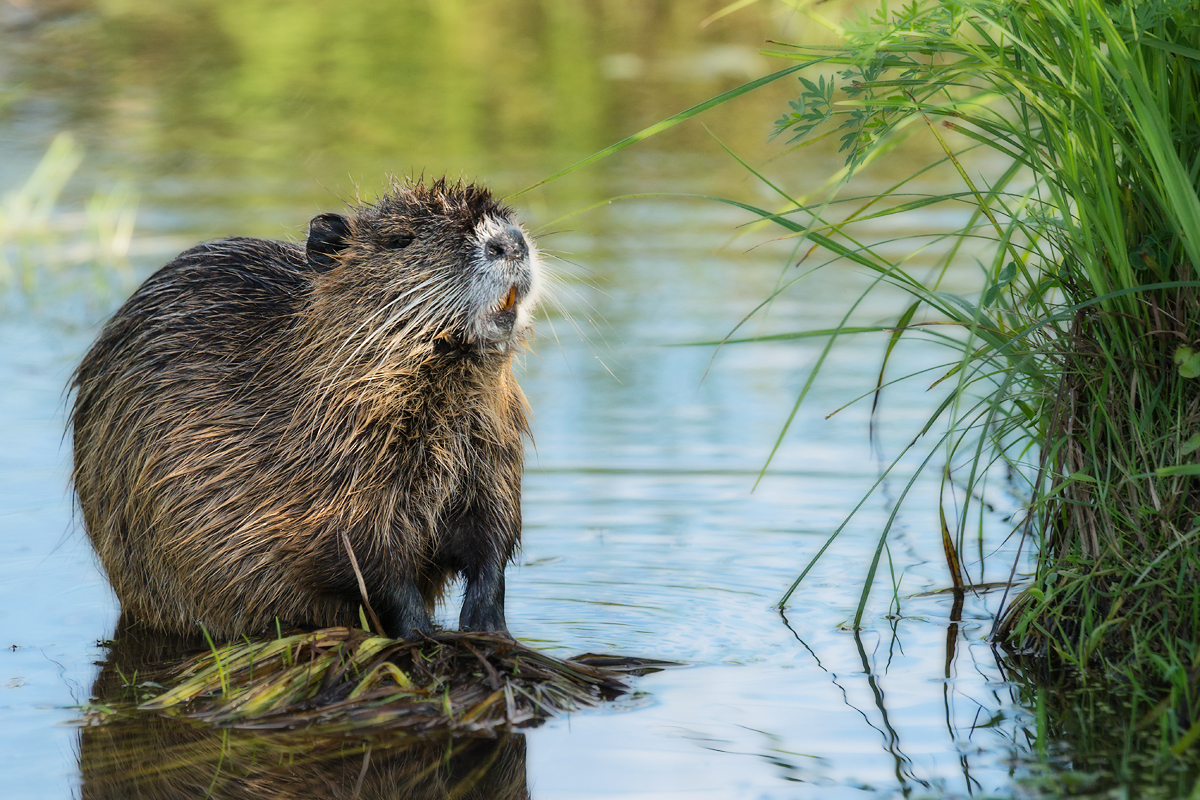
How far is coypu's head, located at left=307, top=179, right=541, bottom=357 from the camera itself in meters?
3.26

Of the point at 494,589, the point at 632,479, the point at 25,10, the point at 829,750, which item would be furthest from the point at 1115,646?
the point at 25,10

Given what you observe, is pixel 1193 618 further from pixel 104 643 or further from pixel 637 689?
pixel 104 643

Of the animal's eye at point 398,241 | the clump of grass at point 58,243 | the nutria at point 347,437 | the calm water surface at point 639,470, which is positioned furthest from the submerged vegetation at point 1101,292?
the clump of grass at point 58,243

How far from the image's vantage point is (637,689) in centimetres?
303

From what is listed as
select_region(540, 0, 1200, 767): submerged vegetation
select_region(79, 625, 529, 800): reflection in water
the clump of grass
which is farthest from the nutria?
the clump of grass

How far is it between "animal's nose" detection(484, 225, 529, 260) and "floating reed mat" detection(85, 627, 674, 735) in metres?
0.83

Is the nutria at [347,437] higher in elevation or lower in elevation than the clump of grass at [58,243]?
lower

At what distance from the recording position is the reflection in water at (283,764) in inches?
102

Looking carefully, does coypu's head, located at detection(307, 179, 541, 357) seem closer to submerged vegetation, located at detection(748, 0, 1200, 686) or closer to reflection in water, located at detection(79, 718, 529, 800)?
submerged vegetation, located at detection(748, 0, 1200, 686)

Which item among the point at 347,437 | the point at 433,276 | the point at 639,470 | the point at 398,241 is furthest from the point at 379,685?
the point at 639,470

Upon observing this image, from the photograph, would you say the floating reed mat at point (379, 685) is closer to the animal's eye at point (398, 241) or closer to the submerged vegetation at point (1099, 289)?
the submerged vegetation at point (1099, 289)

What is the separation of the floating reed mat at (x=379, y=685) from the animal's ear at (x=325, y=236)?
0.92 metres

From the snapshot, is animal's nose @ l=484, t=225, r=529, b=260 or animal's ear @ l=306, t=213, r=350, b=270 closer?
animal's nose @ l=484, t=225, r=529, b=260

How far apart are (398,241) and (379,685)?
106 cm
